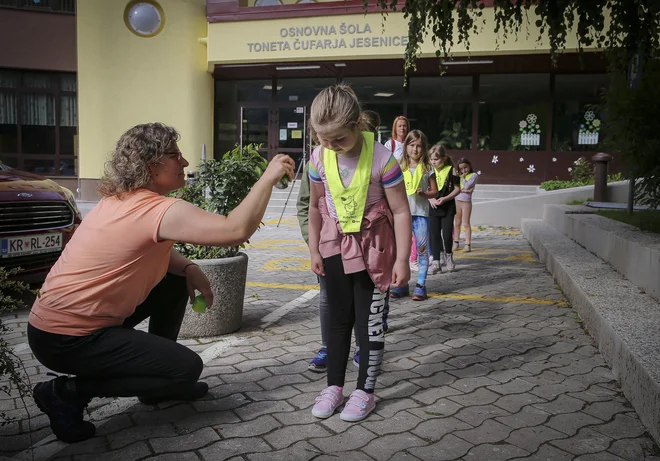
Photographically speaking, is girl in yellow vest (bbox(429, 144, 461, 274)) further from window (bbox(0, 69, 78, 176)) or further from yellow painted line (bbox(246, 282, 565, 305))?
window (bbox(0, 69, 78, 176))

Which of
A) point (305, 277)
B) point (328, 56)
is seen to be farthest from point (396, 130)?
point (328, 56)

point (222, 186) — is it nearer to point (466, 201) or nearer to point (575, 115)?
point (466, 201)

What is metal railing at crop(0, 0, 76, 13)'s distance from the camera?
18.7 meters

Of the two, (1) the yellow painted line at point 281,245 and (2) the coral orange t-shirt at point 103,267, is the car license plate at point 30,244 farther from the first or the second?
(1) the yellow painted line at point 281,245

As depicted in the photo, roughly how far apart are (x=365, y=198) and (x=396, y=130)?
10.4 feet

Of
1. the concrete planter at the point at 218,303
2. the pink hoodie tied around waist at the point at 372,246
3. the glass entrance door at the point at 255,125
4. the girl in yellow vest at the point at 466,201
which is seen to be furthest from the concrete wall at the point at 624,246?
the glass entrance door at the point at 255,125

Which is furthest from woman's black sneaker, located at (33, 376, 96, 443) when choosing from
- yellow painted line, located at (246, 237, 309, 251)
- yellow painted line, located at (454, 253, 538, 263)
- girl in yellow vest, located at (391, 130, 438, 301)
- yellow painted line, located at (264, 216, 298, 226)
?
yellow painted line, located at (264, 216, 298, 226)

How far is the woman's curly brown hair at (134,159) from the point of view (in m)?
2.97

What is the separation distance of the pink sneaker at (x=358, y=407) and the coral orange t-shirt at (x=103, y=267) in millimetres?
1345

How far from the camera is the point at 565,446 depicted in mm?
3021

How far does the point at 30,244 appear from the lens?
5.75m

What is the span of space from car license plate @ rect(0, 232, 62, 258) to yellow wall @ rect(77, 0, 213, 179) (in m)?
12.3

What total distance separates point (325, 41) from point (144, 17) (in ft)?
18.8

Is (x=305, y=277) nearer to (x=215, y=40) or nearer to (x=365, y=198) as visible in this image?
(x=365, y=198)
